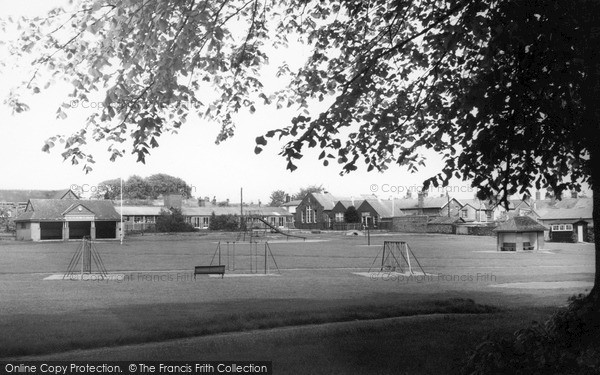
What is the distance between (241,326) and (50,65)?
19.7ft

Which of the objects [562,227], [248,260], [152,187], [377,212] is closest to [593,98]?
A: [248,260]

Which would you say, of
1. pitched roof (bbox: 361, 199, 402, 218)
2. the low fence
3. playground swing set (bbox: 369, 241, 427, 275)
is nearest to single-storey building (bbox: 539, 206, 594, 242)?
pitched roof (bbox: 361, 199, 402, 218)

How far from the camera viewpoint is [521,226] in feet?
149

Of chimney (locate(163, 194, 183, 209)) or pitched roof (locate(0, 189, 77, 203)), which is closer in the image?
pitched roof (locate(0, 189, 77, 203))

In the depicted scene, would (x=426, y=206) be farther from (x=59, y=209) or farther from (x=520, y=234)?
(x=59, y=209)

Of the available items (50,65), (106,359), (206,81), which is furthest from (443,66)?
(106,359)

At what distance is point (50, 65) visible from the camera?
964 centimetres

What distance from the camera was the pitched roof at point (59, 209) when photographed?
7431cm

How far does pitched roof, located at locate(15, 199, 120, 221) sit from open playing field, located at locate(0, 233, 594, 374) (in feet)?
168

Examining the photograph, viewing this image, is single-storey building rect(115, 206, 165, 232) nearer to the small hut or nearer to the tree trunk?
the small hut

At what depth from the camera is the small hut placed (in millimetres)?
45500

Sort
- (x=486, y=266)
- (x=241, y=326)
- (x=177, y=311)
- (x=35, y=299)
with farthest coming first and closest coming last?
(x=486, y=266) → (x=35, y=299) → (x=177, y=311) → (x=241, y=326)

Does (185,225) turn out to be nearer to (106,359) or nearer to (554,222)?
(554,222)

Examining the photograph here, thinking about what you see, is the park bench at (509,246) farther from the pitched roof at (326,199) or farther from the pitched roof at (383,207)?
the pitched roof at (326,199)
